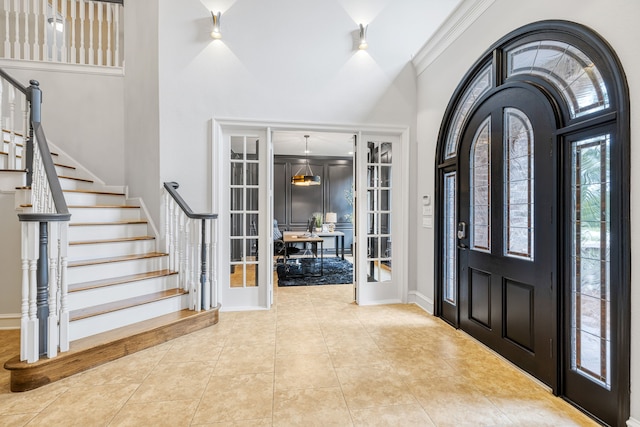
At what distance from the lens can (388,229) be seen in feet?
12.7

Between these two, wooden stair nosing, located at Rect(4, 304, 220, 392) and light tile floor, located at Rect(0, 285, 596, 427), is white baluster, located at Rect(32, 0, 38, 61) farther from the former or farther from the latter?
wooden stair nosing, located at Rect(4, 304, 220, 392)

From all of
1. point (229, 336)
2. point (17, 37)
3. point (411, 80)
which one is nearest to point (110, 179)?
point (17, 37)

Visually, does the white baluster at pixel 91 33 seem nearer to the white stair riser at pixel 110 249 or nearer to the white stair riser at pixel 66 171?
the white stair riser at pixel 66 171

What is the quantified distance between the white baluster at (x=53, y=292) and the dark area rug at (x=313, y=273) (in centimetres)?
306

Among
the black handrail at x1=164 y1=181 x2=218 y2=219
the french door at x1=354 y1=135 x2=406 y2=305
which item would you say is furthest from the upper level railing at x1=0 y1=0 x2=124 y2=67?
the french door at x1=354 y1=135 x2=406 y2=305

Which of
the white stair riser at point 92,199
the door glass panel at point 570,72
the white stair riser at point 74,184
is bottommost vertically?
the white stair riser at point 92,199

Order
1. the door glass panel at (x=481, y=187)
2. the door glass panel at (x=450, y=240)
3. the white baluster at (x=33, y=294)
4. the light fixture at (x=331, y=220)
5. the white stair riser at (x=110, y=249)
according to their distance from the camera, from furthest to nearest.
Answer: the light fixture at (x=331, y=220)
the door glass panel at (x=450, y=240)
the white stair riser at (x=110, y=249)
the door glass panel at (x=481, y=187)
the white baluster at (x=33, y=294)

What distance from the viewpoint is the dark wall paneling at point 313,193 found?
7.97 meters

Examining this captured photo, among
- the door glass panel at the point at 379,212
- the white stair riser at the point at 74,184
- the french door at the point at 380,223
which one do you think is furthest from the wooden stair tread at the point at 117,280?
the door glass panel at the point at 379,212

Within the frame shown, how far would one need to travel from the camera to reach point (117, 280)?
276 centimetres

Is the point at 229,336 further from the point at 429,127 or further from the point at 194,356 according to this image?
the point at 429,127

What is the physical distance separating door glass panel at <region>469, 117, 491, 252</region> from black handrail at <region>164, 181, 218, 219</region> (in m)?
2.53

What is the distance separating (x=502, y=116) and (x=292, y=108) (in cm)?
220

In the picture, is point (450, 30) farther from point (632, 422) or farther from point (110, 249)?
point (110, 249)
